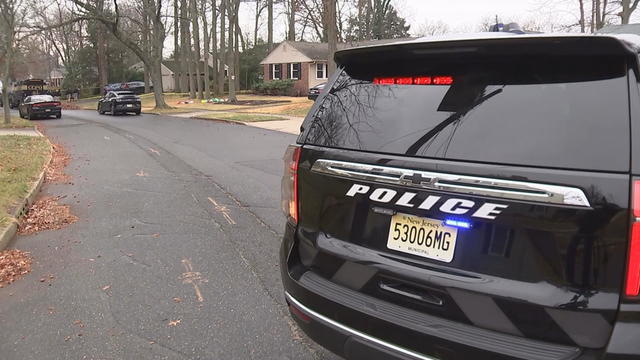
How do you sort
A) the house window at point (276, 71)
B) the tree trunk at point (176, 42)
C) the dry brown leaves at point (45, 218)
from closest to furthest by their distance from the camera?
the dry brown leaves at point (45, 218) → the tree trunk at point (176, 42) → the house window at point (276, 71)

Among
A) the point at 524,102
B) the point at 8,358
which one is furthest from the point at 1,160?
the point at 524,102

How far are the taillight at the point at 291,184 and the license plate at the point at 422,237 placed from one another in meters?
0.73

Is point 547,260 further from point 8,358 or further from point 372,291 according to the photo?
point 8,358

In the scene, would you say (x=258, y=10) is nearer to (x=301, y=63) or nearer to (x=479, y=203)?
(x=301, y=63)

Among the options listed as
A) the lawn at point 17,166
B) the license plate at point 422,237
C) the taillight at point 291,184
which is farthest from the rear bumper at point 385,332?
the lawn at point 17,166

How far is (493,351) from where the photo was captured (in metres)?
2.01

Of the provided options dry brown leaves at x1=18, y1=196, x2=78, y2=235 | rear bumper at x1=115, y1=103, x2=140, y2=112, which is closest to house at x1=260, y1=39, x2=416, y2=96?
rear bumper at x1=115, y1=103, x2=140, y2=112

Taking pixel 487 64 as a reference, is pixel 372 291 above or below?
below

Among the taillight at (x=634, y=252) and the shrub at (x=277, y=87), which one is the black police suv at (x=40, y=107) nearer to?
the shrub at (x=277, y=87)

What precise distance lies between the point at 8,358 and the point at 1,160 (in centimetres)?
846

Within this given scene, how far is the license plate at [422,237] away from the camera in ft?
7.18

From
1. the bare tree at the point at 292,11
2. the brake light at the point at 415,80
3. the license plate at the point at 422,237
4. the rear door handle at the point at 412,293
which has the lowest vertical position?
the rear door handle at the point at 412,293

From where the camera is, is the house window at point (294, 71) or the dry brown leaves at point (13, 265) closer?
the dry brown leaves at point (13, 265)

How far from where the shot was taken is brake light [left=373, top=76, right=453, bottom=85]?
2.36 meters
